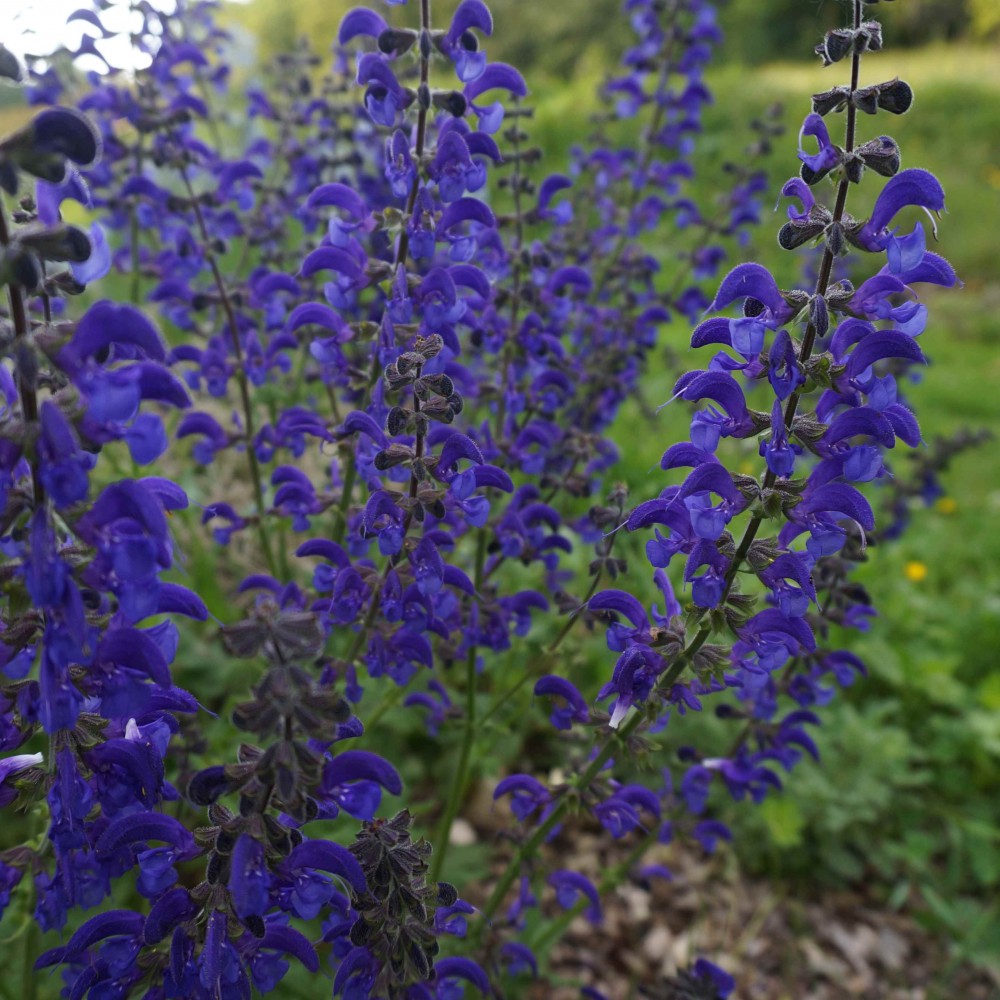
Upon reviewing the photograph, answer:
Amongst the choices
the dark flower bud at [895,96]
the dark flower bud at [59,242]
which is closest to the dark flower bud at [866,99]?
the dark flower bud at [895,96]

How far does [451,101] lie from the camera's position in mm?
2369

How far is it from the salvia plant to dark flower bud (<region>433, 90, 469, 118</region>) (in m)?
0.05

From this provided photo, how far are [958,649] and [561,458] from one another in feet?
10.3

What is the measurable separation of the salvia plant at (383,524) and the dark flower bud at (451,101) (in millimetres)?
55

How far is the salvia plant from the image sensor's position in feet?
4.70

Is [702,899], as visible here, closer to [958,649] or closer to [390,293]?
[958,649]

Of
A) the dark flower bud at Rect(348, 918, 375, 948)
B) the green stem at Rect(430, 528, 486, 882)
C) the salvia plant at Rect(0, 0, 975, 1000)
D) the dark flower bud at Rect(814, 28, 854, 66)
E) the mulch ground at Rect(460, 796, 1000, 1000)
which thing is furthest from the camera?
the mulch ground at Rect(460, 796, 1000, 1000)

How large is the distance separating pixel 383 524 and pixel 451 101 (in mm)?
1154

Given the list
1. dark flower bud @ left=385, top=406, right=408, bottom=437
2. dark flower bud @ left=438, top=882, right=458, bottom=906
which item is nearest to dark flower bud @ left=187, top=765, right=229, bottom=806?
dark flower bud @ left=438, top=882, right=458, bottom=906

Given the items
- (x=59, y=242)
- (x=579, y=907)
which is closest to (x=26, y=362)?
(x=59, y=242)

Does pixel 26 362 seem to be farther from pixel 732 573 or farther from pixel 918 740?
pixel 918 740

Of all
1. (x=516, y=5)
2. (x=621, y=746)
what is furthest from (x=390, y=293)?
(x=516, y=5)

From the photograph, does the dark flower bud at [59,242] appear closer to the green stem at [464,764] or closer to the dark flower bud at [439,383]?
the dark flower bud at [439,383]

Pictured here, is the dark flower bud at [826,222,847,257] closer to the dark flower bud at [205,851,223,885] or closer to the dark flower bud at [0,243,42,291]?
the dark flower bud at [0,243,42,291]
